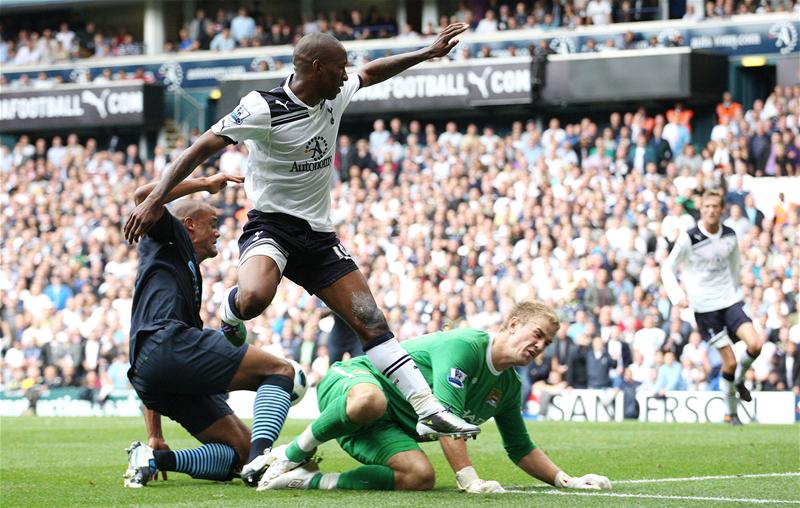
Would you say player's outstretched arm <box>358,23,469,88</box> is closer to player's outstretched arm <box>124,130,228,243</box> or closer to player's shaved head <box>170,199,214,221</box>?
player's outstretched arm <box>124,130,228,243</box>

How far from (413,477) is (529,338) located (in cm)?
116

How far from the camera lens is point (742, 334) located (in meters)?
14.9

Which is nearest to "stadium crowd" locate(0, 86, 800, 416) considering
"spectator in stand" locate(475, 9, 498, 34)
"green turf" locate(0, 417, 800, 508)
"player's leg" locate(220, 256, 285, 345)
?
"spectator in stand" locate(475, 9, 498, 34)

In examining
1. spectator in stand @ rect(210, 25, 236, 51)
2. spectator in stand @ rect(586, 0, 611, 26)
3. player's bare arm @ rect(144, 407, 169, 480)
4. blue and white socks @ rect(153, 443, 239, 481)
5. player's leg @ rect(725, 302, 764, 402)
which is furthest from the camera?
spectator in stand @ rect(210, 25, 236, 51)

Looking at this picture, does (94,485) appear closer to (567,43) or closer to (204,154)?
(204,154)

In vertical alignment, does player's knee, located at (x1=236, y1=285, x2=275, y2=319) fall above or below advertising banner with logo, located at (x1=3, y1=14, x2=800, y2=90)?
below

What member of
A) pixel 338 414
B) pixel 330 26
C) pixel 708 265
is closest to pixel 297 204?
pixel 338 414

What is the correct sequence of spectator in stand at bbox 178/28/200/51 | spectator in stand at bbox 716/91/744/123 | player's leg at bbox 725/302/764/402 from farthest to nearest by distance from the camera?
1. spectator in stand at bbox 178/28/200/51
2. spectator in stand at bbox 716/91/744/123
3. player's leg at bbox 725/302/764/402

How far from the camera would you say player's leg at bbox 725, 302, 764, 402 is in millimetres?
14695

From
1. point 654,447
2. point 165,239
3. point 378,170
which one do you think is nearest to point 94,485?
point 165,239

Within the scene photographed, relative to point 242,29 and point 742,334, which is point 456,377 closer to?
point 742,334

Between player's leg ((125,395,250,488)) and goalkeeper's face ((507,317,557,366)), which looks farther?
player's leg ((125,395,250,488))

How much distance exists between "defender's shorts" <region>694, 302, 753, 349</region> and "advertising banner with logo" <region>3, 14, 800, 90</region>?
14.2 metres

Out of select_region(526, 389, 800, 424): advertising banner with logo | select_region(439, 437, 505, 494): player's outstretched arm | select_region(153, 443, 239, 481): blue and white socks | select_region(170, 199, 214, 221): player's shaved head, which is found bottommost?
select_region(526, 389, 800, 424): advertising banner with logo
